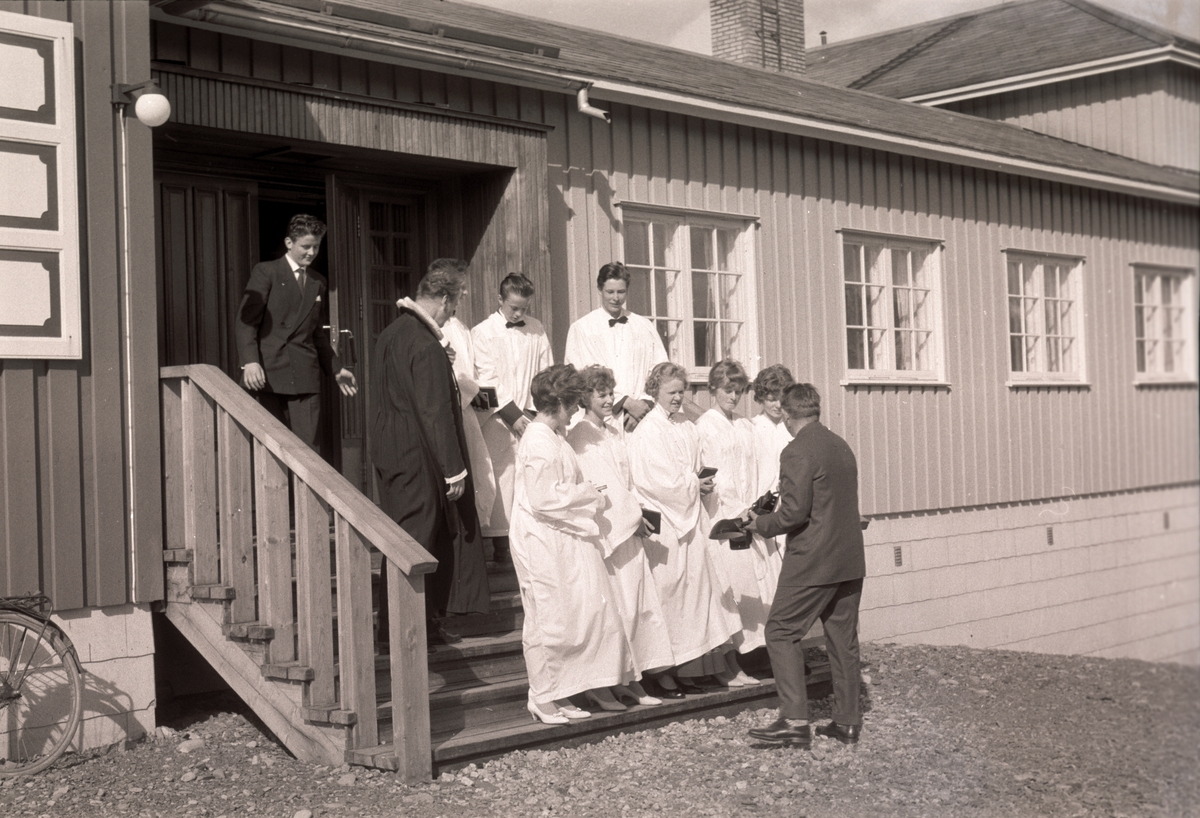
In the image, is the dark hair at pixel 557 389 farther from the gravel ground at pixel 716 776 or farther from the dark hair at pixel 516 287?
the gravel ground at pixel 716 776

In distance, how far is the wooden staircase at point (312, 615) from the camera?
221 inches

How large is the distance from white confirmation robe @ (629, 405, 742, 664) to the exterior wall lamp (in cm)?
299

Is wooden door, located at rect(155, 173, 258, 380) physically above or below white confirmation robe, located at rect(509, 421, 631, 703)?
above

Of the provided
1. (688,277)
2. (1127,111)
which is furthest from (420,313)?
(1127,111)

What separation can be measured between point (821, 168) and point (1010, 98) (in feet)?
21.6

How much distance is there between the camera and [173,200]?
799 cm

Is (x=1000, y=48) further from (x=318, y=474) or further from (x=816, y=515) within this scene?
(x=318, y=474)

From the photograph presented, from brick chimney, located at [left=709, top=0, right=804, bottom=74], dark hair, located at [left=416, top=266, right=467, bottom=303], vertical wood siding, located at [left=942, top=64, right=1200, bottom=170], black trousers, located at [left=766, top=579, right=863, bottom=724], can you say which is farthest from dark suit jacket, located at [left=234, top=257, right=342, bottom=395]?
vertical wood siding, located at [left=942, top=64, right=1200, bottom=170]

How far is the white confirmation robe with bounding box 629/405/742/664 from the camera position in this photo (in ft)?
23.2

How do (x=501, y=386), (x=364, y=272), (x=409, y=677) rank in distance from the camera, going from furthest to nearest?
(x=364, y=272)
(x=501, y=386)
(x=409, y=677)

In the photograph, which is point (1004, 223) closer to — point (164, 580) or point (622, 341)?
point (622, 341)

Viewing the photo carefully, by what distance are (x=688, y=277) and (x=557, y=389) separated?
150 inches

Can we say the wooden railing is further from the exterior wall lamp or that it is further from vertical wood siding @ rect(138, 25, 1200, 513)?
vertical wood siding @ rect(138, 25, 1200, 513)

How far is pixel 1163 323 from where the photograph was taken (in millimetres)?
15484
